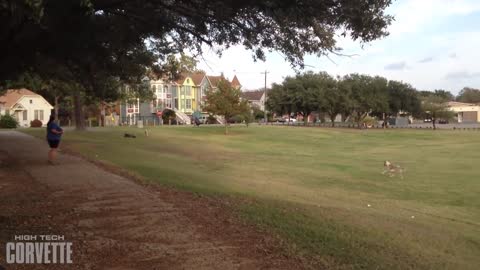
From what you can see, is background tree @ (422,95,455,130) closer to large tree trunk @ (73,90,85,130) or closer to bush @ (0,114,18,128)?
large tree trunk @ (73,90,85,130)

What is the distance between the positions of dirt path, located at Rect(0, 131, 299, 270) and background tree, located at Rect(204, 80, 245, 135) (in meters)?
→ 47.7

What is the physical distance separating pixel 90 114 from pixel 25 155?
215 feet

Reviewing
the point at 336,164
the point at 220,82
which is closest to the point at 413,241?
the point at 336,164

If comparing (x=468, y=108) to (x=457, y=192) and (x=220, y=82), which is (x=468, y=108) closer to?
(x=220, y=82)

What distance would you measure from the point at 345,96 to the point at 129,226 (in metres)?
80.4

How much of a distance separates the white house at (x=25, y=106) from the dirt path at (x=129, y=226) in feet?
210

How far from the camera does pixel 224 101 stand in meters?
60.8

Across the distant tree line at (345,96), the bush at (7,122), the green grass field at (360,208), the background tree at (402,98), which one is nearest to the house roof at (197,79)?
the distant tree line at (345,96)

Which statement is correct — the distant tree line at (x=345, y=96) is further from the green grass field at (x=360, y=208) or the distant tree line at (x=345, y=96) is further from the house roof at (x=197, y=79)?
the green grass field at (x=360, y=208)

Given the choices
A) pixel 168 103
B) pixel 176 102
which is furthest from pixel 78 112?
pixel 176 102

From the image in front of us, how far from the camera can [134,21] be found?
425 inches

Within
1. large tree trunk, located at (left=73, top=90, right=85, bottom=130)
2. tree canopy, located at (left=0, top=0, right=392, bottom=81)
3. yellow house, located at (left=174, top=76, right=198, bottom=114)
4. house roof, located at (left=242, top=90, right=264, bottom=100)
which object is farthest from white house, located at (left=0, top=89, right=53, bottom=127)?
house roof, located at (left=242, top=90, right=264, bottom=100)

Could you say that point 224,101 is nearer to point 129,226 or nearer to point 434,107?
point 434,107

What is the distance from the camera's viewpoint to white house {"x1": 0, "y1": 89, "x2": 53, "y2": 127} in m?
71.3
